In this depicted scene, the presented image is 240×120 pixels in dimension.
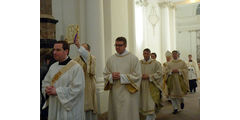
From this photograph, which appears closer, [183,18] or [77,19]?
[77,19]

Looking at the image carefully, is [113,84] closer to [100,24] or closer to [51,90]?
[51,90]

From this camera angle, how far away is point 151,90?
5754mm

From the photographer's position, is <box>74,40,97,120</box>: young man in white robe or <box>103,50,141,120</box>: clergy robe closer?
<box>103,50,141,120</box>: clergy robe

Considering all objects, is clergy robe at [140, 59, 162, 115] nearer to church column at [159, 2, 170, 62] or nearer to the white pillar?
the white pillar

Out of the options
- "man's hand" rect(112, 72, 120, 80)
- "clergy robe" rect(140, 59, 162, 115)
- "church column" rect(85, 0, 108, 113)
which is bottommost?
"clergy robe" rect(140, 59, 162, 115)

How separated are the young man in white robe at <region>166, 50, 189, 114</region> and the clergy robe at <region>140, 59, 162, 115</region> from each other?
130 cm

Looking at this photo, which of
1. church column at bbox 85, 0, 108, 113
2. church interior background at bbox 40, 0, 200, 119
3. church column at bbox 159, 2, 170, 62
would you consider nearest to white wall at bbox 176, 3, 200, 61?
church column at bbox 159, 2, 170, 62

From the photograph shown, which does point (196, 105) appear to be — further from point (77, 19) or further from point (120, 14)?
point (77, 19)

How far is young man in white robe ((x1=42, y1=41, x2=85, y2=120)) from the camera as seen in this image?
3121 millimetres

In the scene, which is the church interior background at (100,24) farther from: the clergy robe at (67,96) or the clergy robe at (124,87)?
the clergy robe at (67,96)

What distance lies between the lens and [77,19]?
24.2 feet

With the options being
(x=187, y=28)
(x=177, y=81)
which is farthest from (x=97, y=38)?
(x=187, y=28)
